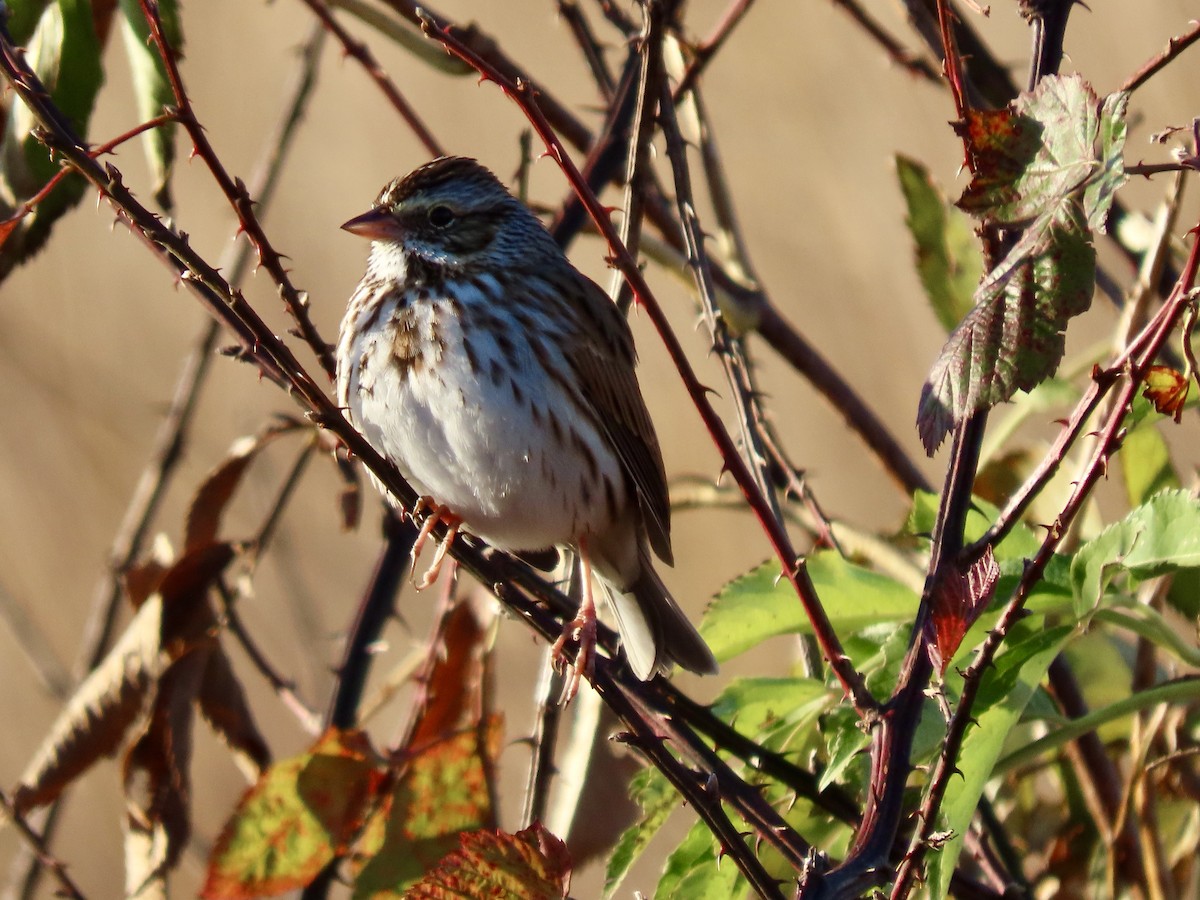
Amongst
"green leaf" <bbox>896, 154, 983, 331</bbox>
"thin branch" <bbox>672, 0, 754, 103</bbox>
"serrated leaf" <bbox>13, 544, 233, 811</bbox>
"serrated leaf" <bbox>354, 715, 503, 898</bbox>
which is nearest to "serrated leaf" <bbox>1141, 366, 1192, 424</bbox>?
"serrated leaf" <bbox>354, 715, 503, 898</bbox>

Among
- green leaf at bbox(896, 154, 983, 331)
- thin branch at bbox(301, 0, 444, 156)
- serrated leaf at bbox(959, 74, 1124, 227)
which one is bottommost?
serrated leaf at bbox(959, 74, 1124, 227)

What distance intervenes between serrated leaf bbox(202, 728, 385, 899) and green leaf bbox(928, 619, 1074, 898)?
96 centimetres

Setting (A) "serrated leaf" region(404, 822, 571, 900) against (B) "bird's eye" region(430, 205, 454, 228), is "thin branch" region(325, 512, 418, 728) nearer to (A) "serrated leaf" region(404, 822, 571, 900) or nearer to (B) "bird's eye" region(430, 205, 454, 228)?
(B) "bird's eye" region(430, 205, 454, 228)

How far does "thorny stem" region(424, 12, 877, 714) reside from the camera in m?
1.41

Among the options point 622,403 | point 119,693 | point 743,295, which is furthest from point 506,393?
point 119,693

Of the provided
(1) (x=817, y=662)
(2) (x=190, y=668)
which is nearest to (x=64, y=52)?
(2) (x=190, y=668)

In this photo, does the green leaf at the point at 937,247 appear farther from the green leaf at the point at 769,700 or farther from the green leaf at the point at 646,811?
the green leaf at the point at 646,811

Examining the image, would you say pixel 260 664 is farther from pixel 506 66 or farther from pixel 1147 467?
pixel 1147 467

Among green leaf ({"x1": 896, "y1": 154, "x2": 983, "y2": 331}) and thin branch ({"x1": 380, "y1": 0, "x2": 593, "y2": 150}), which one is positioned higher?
thin branch ({"x1": 380, "y1": 0, "x2": 593, "y2": 150})

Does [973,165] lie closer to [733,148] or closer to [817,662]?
[817,662]

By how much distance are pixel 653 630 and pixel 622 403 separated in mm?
454

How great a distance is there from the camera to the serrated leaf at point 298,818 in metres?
2.24

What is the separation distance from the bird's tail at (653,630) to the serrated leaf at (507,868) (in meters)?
1.21

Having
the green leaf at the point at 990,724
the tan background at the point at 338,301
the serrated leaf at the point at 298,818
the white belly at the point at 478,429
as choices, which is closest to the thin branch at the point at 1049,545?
the green leaf at the point at 990,724
